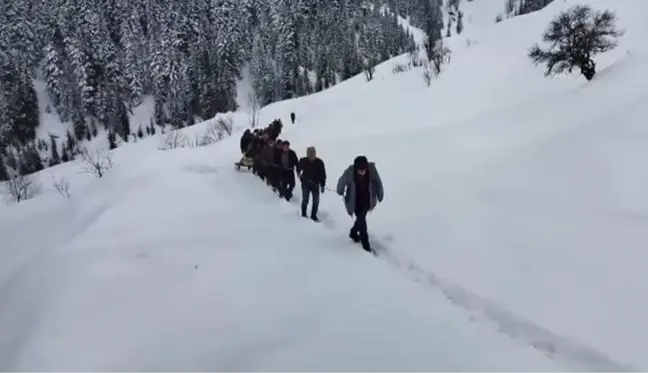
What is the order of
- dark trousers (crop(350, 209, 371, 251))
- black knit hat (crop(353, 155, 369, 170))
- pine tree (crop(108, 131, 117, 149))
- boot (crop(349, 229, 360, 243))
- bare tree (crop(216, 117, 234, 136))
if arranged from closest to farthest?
1. black knit hat (crop(353, 155, 369, 170))
2. dark trousers (crop(350, 209, 371, 251))
3. boot (crop(349, 229, 360, 243))
4. bare tree (crop(216, 117, 234, 136))
5. pine tree (crop(108, 131, 117, 149))

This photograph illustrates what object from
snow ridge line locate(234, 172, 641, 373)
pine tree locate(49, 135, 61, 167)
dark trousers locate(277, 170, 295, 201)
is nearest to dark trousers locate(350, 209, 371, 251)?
snow ridge line locate(234, 172, 641, 373)

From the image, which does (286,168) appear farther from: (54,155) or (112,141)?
(54,155)

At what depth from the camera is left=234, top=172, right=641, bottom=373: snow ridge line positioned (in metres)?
4.81

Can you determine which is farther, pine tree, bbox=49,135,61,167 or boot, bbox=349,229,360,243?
pine tree, bbox=49,135,61,167

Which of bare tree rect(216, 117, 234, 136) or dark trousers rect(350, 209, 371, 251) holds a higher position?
bare tree rect(216, 117, 234, 136)

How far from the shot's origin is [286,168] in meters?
12.4

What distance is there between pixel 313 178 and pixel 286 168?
6.92 ft

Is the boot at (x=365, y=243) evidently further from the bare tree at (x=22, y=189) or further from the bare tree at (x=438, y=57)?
the bare tree at (x=22, y=189)

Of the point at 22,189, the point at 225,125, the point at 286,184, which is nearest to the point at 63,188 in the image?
the point at 225,125

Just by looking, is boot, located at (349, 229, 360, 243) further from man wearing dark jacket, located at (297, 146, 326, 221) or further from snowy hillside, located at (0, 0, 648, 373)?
man wearing dark jacket, located at (297, 146, 326, 221)

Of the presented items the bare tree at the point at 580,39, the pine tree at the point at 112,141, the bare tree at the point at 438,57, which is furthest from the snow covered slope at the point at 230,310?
the pine tree at the point at 112,141

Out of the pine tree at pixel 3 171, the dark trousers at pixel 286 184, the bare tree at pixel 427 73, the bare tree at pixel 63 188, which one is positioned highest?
the bare tree at pixel 427 73

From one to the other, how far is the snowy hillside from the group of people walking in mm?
448

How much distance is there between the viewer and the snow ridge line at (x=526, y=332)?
4812mm
